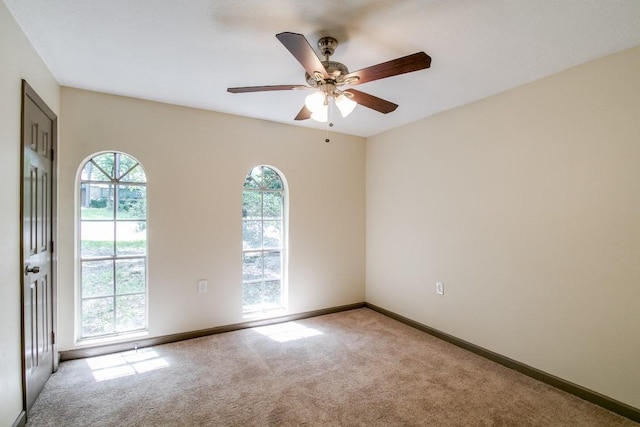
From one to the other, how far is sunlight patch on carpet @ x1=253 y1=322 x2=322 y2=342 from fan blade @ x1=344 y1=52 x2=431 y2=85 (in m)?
2.61

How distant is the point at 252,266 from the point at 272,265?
10.2 inches

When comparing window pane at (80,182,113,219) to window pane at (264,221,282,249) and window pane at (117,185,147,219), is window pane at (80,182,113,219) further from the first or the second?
window pane at (264,221,282,249)

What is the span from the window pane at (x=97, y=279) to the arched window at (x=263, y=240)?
1.31m

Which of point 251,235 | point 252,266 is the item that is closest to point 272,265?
point 252,266

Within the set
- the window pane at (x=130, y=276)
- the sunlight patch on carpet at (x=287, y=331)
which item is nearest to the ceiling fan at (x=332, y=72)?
the window pane at (x=130, y=276)

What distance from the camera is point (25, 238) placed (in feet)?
6.54

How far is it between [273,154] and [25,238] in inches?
93.0

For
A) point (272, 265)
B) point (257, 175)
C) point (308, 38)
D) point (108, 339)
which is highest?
point (308, 38)

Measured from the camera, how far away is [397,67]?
5.55ft

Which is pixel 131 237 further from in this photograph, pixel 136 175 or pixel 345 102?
pixel 345 102

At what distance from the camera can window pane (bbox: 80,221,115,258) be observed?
292 cm

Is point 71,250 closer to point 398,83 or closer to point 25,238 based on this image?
point 25,238

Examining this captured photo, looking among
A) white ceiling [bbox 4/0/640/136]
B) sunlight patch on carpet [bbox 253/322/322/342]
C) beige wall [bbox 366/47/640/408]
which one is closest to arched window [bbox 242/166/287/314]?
sunlight patch on carpet [bbox 253/322/322/342]

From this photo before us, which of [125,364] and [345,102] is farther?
[125,364]
